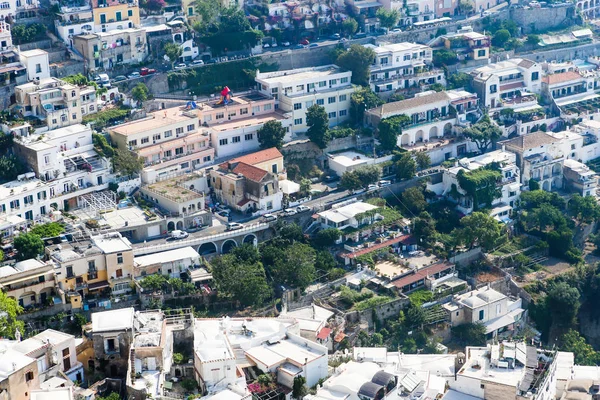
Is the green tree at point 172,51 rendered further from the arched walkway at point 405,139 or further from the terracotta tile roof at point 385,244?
the terracotta tile roof at point 385,244

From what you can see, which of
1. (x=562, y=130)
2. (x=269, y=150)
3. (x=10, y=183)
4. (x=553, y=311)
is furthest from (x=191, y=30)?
(x=553, y=311)

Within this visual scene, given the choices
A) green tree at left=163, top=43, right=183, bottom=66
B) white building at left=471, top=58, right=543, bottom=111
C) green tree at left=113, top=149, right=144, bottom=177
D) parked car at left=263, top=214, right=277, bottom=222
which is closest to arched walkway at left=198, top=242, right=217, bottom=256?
parked car at left=263, top=214, right=277, bottom=222

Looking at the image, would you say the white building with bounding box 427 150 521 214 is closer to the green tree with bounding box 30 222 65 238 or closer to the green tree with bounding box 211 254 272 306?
the green tree with bounding box 211 254 272 306

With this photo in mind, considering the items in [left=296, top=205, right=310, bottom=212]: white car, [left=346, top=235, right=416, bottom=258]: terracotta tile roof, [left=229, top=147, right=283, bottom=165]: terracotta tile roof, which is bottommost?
[left=346, top=235, right=416, bottom=258]: terracotta tile roof

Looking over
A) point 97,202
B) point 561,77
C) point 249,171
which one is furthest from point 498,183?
point 97,202

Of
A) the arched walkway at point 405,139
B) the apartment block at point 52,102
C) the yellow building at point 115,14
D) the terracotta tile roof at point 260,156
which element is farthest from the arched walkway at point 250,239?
the yellow building at point 115,14
